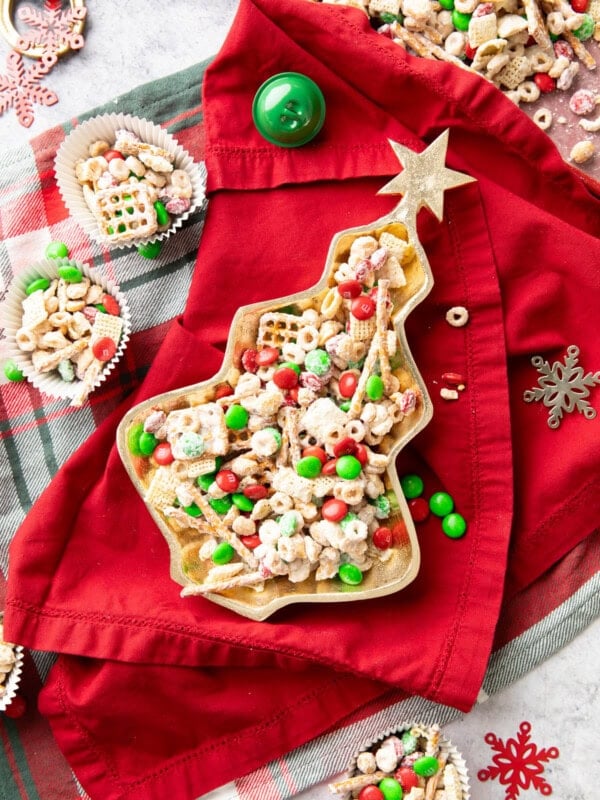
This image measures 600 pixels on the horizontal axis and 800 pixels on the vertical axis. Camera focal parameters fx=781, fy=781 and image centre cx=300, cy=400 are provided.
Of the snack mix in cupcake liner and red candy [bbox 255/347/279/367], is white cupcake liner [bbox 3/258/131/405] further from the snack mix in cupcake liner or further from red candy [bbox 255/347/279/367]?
the snack mix in cupcake liner

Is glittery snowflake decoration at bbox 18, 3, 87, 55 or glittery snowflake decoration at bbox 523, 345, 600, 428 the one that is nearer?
glittery snowflake decoration at bbox 523, 345, 600, 428

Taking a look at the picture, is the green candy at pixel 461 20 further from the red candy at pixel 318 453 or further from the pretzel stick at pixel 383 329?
the red candy at pixel 318 453

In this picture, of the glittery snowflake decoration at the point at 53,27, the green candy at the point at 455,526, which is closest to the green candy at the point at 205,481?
the green candy at the point at 455,526

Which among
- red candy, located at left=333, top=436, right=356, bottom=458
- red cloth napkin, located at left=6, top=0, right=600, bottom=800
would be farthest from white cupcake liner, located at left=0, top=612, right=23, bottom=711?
red candy, located at left=333, top=436, right=356, bottom=458

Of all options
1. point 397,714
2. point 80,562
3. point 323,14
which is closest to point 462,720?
point 397,714

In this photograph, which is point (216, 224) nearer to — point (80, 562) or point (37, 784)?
point (80, 562)
